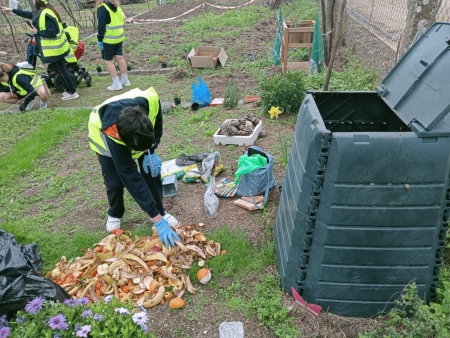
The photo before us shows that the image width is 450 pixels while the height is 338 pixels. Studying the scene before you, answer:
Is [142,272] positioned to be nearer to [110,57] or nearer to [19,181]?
[19,181]

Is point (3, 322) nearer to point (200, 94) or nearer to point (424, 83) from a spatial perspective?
point (424, 83)

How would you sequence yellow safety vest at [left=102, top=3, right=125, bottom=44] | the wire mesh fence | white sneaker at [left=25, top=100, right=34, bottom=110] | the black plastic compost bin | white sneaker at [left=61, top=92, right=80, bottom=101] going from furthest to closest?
white sneaker at [left=61, top=92, right=80, bottom=101], white sneaker at [left=25, top=100, right=34, bottom=110], yellow safety vest at [left=102, top=3, right=125, bottom=44], the wire mesh fence, the black plastic compost bin

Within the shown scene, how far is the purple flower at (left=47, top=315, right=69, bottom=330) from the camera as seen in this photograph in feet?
6.41

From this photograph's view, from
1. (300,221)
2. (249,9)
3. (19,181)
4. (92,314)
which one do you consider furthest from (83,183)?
(249,9)

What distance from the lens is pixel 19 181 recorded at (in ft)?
14.9

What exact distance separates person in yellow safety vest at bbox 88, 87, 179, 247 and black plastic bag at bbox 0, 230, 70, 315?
83 cm

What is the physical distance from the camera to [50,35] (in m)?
6.66

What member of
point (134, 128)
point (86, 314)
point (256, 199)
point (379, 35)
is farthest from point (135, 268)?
point (379, 35)

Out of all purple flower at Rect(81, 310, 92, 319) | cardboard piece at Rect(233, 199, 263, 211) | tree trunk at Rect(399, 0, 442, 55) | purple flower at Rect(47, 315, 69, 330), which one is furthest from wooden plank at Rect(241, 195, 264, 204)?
tree trunk at Rect(399, 0, 442, 55)

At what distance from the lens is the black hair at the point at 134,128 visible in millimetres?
2273

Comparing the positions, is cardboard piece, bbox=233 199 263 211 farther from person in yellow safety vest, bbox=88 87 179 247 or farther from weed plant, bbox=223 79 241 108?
weed plant, bbox=223 79 241 108

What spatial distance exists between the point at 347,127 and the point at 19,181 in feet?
13.1

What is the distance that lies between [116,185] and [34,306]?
1.29 m

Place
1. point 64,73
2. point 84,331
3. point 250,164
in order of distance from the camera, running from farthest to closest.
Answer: point 64,73, point 250,164, point 84,331
